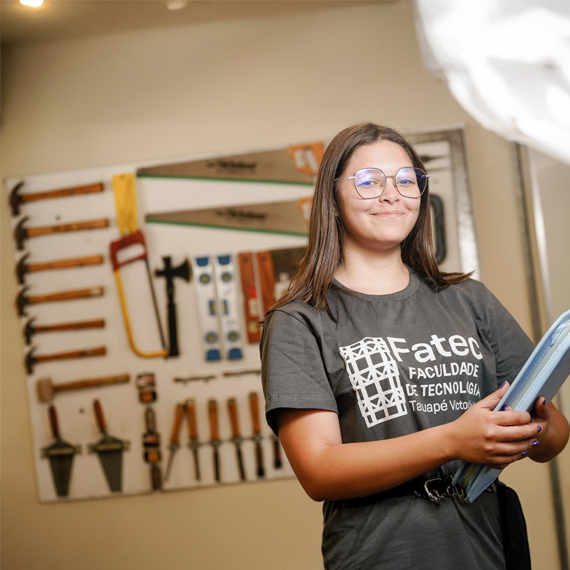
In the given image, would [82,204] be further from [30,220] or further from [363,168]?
[363,168]

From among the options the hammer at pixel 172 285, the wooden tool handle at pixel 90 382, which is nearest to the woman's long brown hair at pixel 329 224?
the hammer at pixel 172 285

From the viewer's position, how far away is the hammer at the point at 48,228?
274cm

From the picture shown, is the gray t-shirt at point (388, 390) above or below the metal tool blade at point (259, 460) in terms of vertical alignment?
above

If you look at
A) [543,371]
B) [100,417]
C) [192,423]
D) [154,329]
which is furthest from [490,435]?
[100,417]

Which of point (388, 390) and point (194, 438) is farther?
point (194, 438)

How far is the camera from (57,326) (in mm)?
2744

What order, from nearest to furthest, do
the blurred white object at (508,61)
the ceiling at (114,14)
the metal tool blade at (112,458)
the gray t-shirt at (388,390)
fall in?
the gray t-shirt at (388,390)
the blurred white object at (508,61)
the ceiling at (114,14)
the metal tool blade at (112,458)

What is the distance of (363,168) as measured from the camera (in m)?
1.12

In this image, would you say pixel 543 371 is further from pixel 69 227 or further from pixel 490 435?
pixel 69 227

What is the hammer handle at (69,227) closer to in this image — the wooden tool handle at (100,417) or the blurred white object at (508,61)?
the wooden tool handle at (100,417)

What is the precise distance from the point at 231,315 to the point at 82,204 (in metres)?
0.87

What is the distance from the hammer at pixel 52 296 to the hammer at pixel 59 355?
0.67ft

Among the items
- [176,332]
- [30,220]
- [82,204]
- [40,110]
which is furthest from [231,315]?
[40,110]

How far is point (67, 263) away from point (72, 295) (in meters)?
0.15
